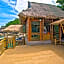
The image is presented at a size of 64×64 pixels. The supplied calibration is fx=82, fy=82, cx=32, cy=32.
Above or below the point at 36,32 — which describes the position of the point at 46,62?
below

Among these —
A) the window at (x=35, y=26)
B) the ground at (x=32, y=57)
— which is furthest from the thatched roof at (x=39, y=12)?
the ground at (x=32, y=57)

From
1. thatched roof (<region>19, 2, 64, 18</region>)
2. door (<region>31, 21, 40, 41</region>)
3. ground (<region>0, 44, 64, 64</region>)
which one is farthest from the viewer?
door (<region>31, 21, 40, 41</region>)

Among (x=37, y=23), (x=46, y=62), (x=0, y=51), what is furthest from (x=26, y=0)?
(x=46, y=62)

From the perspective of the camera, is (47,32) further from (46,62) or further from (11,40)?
(46,62)

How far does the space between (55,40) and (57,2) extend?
963cm

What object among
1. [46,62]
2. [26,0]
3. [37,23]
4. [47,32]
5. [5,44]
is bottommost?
[46,62]

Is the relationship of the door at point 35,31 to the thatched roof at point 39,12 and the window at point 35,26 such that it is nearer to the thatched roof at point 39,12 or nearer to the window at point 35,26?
the window at point 35,26

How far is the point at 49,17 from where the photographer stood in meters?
8.64

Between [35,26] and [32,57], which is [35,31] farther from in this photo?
[32,57]

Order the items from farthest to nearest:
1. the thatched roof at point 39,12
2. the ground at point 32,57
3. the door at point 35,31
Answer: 1. the door at point 35,31
2. the thatched roof at point 39,12
3. the ground at point 32,57

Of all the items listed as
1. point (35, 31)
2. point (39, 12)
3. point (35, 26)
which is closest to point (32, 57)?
point (35, 31)

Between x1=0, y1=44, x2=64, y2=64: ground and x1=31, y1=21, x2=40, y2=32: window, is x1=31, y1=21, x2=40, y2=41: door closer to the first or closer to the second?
x1=31, y1=21, x2=40, y2=32: window

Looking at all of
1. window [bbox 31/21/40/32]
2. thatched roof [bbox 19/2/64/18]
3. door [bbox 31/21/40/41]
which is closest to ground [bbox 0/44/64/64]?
door [bbox 31/21/40/41]

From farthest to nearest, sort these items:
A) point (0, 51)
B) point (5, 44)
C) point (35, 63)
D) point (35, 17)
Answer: point (35, 17)
point (5, 44)
point (0, 51)
point (35, 63)
